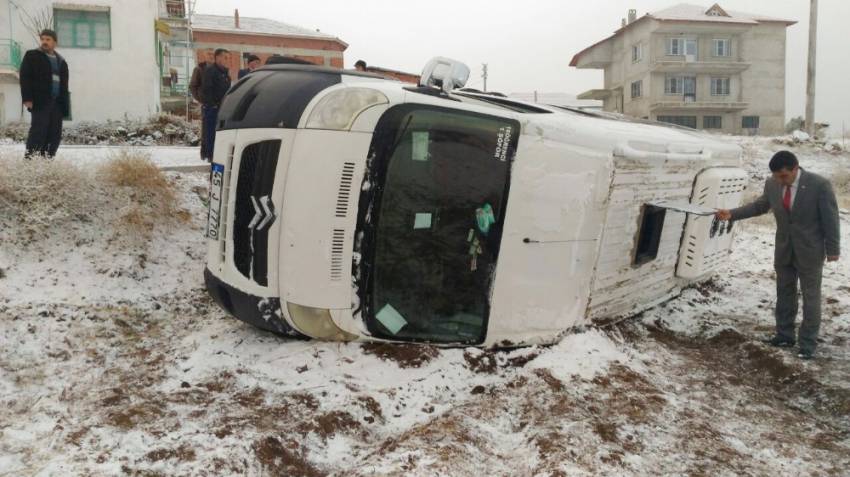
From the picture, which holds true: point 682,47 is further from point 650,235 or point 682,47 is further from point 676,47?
point 650,235

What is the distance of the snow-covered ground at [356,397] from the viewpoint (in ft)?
10.0

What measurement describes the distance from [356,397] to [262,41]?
38518 millimetres

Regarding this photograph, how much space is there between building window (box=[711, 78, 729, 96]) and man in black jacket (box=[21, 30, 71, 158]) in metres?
41.4

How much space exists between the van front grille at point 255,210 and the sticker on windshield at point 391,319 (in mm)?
724

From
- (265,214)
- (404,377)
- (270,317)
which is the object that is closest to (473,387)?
(404,377)

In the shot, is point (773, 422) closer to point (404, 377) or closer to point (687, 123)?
point (404, 377)

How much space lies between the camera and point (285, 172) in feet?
12.2

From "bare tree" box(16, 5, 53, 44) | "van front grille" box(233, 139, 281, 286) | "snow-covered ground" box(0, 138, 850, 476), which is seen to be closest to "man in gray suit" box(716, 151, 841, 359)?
"snow-covered ground" box(0, 138, 850, 476)

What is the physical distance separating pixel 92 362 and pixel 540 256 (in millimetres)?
2961

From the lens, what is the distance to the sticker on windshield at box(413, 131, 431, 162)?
3820mm

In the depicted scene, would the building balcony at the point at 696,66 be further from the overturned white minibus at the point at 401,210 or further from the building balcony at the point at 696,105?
the overturned white minibus at the point at 401,210

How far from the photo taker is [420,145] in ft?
12.6

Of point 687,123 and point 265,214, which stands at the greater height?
point 687,123

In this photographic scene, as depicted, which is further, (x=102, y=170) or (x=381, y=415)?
(x=102, y=170)
